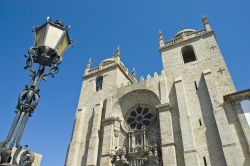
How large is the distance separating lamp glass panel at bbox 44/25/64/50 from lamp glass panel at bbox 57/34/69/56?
0.11 m

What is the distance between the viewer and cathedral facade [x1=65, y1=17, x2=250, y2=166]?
40.4ft

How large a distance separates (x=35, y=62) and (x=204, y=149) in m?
11.6

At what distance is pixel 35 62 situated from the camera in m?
4.11

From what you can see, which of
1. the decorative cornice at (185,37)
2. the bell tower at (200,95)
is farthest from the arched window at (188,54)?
the decorative cornice at (185,37)

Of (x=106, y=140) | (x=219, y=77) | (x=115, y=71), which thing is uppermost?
(x=115, y=71)

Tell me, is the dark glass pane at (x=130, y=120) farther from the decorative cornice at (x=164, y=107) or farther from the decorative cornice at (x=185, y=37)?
the decorative cornice at (x=185, y=37)

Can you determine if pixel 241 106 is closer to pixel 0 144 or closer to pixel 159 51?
pixel 159 51

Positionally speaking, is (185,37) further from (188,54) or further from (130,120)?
(130,120)

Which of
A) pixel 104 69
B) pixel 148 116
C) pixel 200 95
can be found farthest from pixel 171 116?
pixel 104 69

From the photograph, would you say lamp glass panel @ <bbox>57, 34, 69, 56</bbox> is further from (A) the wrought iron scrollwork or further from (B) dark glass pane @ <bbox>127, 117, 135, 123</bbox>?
(B) dark glass pane @ <bbox>127, 117, 135, 123</bbox>

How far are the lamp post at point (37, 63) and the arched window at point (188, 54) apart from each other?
16.1m

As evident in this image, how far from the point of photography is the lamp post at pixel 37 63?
3.09m

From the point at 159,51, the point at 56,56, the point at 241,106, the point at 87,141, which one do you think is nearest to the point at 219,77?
the point at 241,106

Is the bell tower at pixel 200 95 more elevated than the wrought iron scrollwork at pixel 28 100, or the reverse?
the bell tower at pixel 200 95
